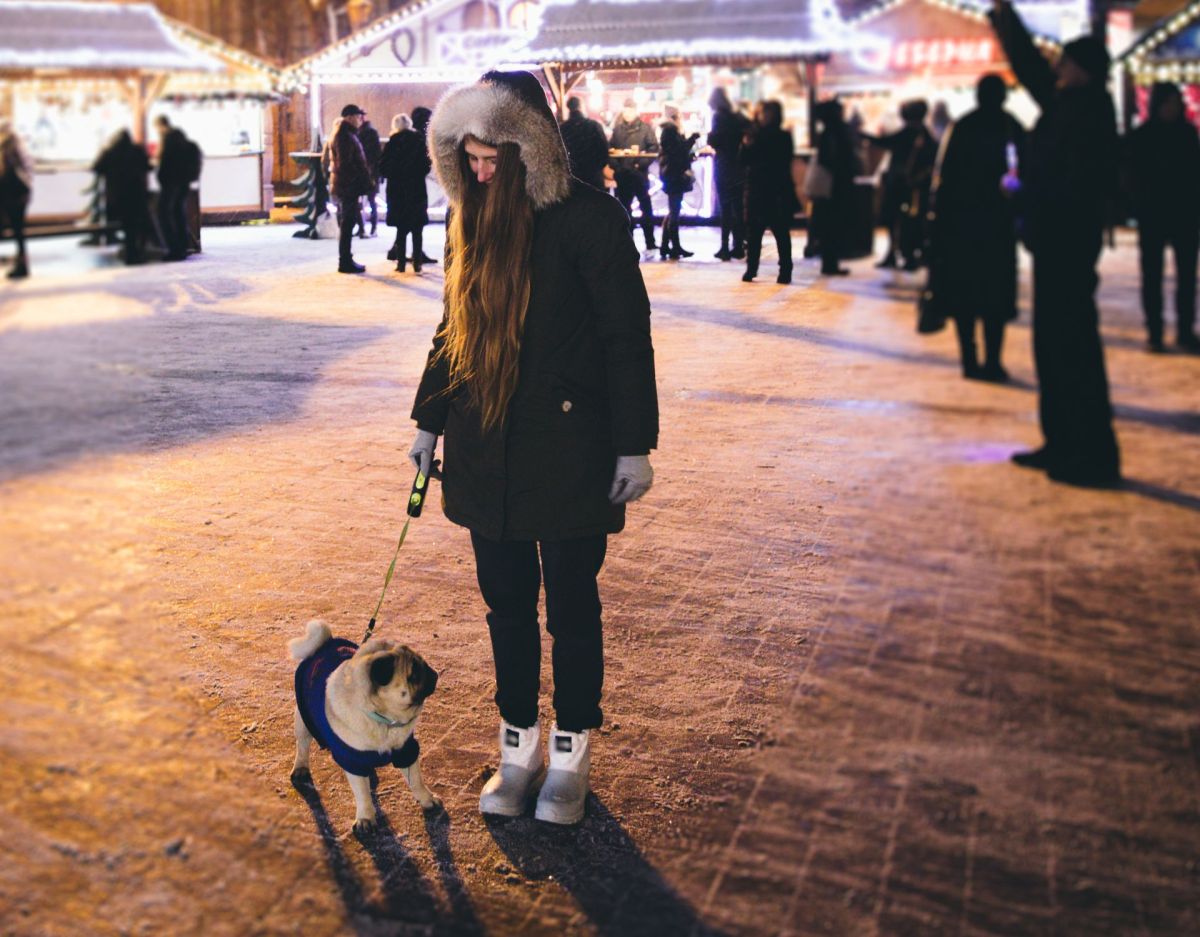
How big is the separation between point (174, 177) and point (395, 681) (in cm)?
98

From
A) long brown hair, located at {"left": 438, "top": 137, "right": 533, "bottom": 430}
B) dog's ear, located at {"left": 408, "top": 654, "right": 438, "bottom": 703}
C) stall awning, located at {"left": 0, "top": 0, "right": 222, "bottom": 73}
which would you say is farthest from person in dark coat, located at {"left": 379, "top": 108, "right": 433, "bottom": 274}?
dog's ear, located at {"left": 408, "top": 654, "right": 438, "bottom": 703}

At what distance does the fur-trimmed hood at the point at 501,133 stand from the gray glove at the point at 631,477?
496 mm

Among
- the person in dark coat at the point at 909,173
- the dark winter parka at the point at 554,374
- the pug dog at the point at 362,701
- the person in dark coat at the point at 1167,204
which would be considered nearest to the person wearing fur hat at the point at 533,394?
the dark winter parka at the point at 554,374

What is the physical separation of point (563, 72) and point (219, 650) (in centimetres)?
159

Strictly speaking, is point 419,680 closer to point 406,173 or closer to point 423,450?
point 423,450

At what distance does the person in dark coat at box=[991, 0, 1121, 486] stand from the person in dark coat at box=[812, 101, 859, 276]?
0.79 ft

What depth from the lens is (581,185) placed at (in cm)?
249

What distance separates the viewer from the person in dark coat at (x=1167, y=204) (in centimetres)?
208

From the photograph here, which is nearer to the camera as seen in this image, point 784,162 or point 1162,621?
point 784,162

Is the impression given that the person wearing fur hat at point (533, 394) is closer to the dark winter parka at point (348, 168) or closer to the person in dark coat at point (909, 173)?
the dark winter parka at point (348, 168)

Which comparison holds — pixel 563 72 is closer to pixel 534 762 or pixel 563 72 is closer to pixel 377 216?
pixel 377 216

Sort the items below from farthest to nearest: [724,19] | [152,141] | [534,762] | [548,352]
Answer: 1. [534,762]
2. [548,352]
3. [724,19]
4. [152,141]

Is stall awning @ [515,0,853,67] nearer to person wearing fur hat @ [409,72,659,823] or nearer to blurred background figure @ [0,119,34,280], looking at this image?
person wearing fur hat @ [409,72,659,823]

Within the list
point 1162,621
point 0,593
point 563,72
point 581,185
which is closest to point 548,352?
point 581,185
